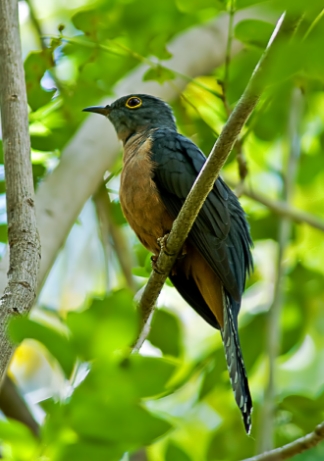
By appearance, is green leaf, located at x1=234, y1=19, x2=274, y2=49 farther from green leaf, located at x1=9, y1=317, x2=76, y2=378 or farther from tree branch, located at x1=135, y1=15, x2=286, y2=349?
green leaf, located at x1=9, y1=317, x2=76, y2=378

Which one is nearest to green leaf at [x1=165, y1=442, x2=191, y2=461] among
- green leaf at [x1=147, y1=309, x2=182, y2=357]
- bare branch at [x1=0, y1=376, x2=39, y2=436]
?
green leaf at [x1=147, y1=309, x2=182, y2=357]

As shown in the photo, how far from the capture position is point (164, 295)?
543 centimetres

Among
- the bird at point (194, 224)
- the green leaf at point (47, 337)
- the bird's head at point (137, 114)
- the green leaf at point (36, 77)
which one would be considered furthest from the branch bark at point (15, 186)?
the bird's head at point (137, 114)

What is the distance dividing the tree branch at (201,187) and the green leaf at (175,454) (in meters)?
0.92

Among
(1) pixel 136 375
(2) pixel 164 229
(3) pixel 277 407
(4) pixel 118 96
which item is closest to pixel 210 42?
(4) pixel 118 96

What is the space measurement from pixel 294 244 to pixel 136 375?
4.31 m

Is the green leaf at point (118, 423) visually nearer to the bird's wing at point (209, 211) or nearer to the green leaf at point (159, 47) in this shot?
the bird's wing at point (209, 211)

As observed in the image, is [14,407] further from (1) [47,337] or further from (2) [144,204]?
(1) [47,337]

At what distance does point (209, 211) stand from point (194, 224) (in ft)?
0.53

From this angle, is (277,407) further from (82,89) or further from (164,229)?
(82,89)

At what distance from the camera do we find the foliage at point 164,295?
2.09 m

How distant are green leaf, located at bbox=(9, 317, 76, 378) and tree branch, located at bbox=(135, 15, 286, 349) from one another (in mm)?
1064

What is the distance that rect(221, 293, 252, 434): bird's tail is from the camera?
399 cm

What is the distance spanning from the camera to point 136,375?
7.19 ft
